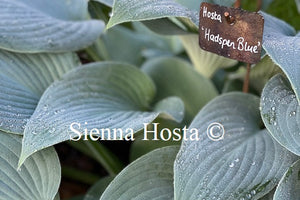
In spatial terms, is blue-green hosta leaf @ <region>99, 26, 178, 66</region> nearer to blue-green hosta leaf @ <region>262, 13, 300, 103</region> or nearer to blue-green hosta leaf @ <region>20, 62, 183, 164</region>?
blue-green hosta leaf @ <region>20, 62, 183, 164</region>

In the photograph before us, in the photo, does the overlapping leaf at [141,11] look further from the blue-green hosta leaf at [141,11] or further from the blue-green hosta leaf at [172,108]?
the blue-green hosta leaf at [172,108]

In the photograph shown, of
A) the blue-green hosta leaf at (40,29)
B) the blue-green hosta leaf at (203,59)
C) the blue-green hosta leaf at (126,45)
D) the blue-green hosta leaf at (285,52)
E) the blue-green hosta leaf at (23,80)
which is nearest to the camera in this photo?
the blue-green hosta leaf at (285,52)

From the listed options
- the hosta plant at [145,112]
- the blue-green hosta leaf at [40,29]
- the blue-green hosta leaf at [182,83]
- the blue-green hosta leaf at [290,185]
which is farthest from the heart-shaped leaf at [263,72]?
the blue-green hosta leaf at [40,29]

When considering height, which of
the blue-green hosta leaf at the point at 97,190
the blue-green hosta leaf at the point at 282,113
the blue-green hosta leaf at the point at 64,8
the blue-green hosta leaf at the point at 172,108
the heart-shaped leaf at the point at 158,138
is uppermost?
the blue-green hosta leaf at the point at 282,113

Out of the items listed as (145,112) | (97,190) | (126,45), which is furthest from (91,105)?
(126,45)

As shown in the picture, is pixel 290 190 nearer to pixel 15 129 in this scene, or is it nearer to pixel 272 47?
pixel 272 47

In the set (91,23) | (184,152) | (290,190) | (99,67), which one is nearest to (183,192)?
(184,152)

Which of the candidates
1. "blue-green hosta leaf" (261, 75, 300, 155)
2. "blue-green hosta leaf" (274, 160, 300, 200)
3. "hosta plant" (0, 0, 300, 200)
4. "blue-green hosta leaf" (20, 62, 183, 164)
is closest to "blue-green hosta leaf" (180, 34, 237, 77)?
"hosta plant" (0, 0, 300, 200)
